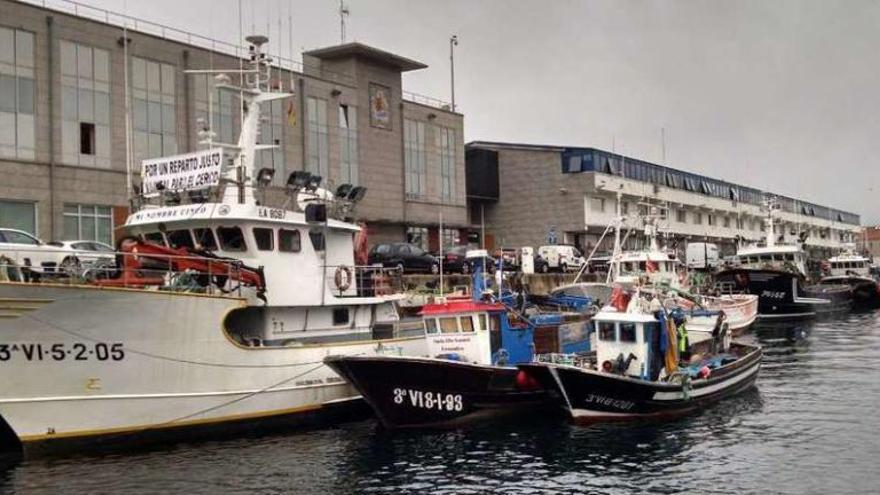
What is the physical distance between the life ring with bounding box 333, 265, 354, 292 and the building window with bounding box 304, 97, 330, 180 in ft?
106

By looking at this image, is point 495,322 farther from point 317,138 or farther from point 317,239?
point 317,138

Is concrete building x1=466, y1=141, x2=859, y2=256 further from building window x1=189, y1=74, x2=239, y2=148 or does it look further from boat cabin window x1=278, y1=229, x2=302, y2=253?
boat cabin window x1=278, y1=229, x2=302, y2=253

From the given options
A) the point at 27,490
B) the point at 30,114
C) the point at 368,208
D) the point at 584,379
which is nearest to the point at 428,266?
the point at 368,208

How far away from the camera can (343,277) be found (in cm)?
2477

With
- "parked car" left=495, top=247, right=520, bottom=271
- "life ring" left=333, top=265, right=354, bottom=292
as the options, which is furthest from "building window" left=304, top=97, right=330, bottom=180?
"life ring" left=333, top=265, right=354, bottom=292

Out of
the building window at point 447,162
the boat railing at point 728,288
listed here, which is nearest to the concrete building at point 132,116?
the building window at point 447,162

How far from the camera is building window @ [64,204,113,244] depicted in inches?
1715

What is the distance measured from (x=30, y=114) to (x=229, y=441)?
28.1m

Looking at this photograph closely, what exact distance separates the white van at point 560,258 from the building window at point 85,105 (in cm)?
2780

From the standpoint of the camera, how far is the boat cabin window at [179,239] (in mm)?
22953

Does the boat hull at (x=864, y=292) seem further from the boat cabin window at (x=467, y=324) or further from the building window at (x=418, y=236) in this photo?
the boat cabin window at (x=467, y=324)

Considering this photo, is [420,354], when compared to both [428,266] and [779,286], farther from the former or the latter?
[779,286]

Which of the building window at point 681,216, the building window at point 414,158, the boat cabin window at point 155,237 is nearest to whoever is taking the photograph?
the boat cabin window at point 155,237

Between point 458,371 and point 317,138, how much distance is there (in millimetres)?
37981
